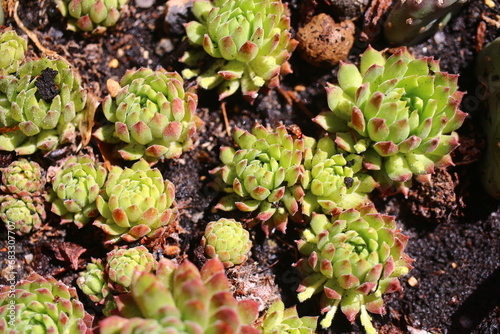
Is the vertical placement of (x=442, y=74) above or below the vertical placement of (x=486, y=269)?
above

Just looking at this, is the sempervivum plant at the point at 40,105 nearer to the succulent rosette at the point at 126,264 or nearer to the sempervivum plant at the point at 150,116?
the sempervivum plant at the point at 150,116

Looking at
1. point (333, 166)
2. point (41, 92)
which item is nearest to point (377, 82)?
point (333, 166)

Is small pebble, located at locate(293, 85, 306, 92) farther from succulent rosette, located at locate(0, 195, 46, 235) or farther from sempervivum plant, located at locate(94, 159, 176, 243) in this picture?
succulent rosette, located at locate(0, 195, 46, 235)

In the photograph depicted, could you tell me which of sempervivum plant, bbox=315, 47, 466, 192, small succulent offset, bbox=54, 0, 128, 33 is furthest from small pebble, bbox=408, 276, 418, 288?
small succulent offset, bbox=54, 0, 128, 33

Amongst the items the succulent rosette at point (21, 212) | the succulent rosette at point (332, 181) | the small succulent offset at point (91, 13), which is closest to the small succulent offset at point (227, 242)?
the succulent rosette at point (332, 181)

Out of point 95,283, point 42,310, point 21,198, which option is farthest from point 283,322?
point 21,198

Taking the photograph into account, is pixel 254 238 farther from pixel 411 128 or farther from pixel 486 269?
pixel 486 269
